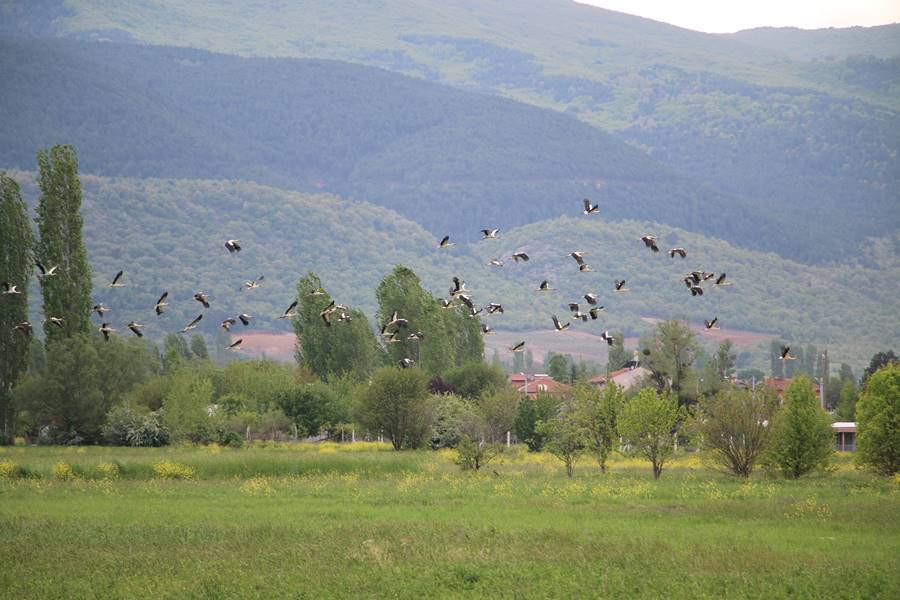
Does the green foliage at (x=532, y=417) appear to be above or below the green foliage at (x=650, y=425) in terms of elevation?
below

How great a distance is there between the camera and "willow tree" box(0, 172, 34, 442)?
75.4m

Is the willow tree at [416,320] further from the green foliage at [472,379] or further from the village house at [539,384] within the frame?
the village house at [539,384]

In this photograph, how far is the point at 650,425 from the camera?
57875mm

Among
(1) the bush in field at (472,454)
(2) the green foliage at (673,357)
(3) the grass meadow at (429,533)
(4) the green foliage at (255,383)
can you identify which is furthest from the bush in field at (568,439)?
(2) the green foliage at (673,357)

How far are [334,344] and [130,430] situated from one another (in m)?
31.7

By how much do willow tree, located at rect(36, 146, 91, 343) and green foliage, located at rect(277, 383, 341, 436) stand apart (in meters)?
15.5

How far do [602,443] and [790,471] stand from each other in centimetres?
845

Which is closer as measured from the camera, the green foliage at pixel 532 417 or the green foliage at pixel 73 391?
the green foliage at pixel 73 391

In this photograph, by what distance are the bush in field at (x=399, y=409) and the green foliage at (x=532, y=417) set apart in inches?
341

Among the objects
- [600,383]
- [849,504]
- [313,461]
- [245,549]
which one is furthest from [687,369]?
[245,549]

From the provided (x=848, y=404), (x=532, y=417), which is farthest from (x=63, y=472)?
(x=848, y=404)

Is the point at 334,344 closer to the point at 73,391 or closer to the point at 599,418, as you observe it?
→ the point at 73,391

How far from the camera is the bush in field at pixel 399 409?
76.7 metres

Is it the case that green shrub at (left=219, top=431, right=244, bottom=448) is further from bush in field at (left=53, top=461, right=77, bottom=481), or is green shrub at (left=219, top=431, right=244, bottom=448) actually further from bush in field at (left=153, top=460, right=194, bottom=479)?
bush in field at (left=53, top=461, right=77, bottom=481)
